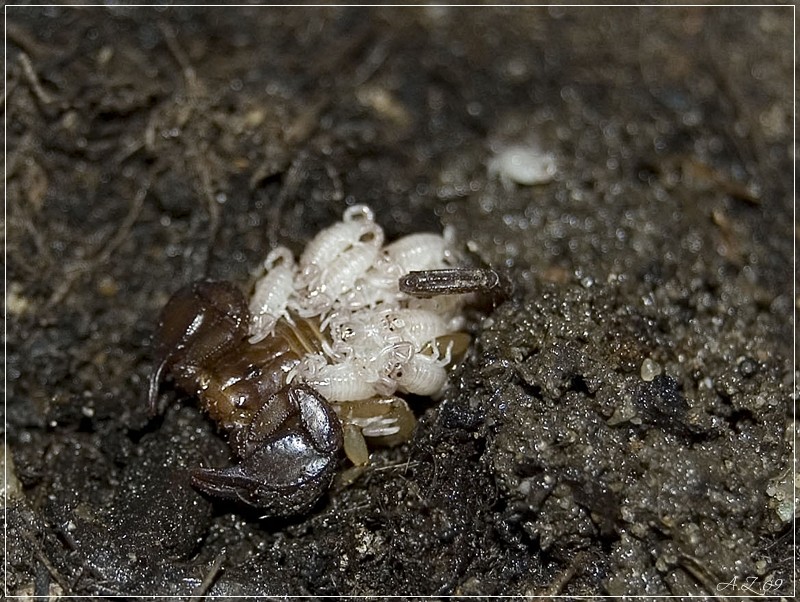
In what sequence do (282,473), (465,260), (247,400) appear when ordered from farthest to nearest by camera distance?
(465,260) → (247,400) → (282,473)

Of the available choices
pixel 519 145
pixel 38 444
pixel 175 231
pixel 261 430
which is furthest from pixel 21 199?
pixel 519 145

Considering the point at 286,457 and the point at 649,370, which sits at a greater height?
the point at 286,457

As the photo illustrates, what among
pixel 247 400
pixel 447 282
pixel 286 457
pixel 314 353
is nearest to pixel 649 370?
pixel 447 282

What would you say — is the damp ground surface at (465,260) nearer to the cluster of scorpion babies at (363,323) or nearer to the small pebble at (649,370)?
the small pebble at (649,370)

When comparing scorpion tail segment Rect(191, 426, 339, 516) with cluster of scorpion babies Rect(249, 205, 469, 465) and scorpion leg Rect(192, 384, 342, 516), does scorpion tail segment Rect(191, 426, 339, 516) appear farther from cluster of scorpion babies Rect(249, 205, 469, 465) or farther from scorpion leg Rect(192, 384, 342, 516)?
cluster of scorpion babies Rect(249, 205, 469, 465)

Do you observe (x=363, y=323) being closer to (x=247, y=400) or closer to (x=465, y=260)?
(x=247, y=400)

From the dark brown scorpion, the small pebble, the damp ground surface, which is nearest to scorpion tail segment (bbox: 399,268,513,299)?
the dark brown scorpion

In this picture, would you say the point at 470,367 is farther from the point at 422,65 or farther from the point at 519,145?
the point at 422,65
